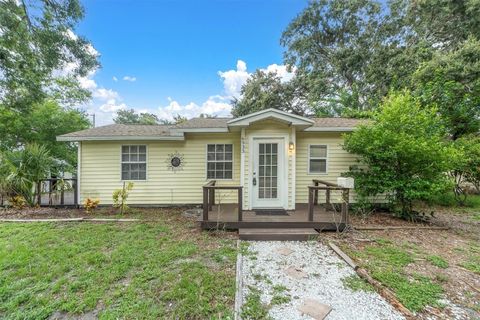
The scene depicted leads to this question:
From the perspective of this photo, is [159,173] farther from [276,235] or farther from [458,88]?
[458,88]

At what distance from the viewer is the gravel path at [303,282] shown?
8.04 feet

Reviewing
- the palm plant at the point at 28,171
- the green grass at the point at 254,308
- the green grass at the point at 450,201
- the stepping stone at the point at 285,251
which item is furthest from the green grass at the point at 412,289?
the palm plant at the point at 28,171

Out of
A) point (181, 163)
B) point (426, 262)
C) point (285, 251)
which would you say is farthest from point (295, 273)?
point (181, 163)

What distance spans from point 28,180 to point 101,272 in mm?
6124

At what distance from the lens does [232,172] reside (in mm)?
7281

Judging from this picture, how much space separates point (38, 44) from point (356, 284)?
36.1ft

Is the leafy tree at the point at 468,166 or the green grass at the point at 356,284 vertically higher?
the leafy tree at the point at 468,166

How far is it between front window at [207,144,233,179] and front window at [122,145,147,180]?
2.22 m

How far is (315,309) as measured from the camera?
2.48m

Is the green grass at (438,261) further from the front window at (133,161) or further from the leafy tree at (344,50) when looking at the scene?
the leafy tree at (344,50)

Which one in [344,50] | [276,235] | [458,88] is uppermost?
[344,50]

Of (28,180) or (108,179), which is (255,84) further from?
(28,180)

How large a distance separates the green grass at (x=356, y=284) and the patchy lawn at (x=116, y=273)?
160cm

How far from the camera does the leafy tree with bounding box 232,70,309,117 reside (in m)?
17.9
